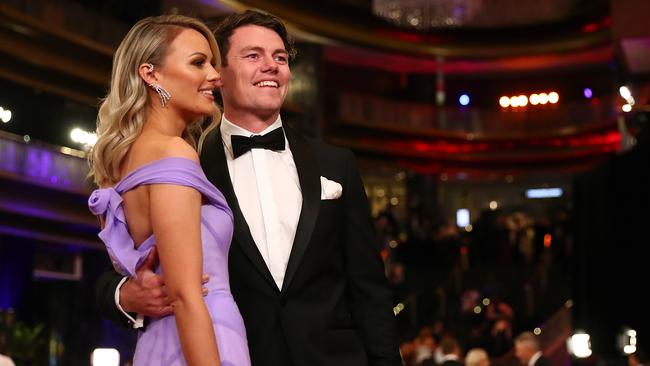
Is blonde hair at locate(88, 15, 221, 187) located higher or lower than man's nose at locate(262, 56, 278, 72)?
lower

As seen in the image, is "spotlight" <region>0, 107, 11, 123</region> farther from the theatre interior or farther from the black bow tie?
the black bow tie

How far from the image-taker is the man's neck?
3.22m

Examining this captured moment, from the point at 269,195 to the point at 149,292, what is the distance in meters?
0.59

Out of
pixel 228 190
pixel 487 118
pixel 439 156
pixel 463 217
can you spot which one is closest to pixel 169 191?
pixel 228 190

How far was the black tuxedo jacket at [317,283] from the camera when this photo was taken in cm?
301

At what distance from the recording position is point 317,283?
3078 millimetres

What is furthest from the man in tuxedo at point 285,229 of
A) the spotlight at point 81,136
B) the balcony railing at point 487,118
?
the balcony railing at point 487,118

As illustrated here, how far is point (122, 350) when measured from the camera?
1853 cm

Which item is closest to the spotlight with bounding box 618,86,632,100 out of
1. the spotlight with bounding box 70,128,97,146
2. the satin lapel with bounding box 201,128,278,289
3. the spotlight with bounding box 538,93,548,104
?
the spotlight with bounding box 70,128,97,146

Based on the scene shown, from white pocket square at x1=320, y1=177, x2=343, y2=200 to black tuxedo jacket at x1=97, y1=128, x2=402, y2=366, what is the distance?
18 mm

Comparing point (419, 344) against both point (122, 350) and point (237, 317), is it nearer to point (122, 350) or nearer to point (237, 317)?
point (122, 350)

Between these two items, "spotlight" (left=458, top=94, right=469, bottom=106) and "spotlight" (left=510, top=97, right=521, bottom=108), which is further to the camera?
"spotlight" (left=458, top=94, right=469, bottom=106)

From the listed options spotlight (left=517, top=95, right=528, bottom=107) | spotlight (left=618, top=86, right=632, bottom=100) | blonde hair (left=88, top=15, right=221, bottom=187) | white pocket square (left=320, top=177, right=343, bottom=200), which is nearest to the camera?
blonde hair (left=88, top=15, right=221, bottom=187)

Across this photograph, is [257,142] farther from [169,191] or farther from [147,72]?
[169,191]
